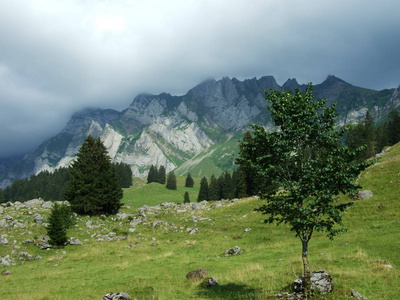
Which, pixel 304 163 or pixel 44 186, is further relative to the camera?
pixel 44 186

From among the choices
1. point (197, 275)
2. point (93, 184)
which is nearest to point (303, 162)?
point (197, 275)

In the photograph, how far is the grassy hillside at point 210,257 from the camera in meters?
16.1

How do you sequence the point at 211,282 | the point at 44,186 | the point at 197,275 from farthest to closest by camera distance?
the point at 44,186
the point at 197,275
the point at 211,282

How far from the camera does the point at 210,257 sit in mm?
26703

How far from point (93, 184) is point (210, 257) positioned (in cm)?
3197

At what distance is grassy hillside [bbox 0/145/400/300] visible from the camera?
16.1 meters

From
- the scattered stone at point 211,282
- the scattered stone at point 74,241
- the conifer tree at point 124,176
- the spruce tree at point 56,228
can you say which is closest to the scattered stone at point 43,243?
the spruce tree at point 56,228

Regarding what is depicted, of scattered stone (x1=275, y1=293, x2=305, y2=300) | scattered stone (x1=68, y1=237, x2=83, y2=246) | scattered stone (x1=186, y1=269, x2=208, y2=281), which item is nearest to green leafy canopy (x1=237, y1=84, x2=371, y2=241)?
scattered stone (x1=275, y1=293, x2=305, y2=300)

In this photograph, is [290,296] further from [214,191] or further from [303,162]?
[214,191]

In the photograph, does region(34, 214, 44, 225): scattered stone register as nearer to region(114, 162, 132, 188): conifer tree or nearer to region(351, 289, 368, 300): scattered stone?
region(351, 289, 368, 300): scattered stone

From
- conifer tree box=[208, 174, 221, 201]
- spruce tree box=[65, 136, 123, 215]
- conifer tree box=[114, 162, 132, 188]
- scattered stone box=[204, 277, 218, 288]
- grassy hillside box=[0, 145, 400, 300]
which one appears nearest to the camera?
grassy hillside box=[0, 145, 400, 300]

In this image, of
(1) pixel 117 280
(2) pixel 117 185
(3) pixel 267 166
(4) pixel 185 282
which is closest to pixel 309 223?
(3) pixel 267 166

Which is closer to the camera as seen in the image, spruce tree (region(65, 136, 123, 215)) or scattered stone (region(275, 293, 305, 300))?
scattered stone (region(275, 293, 305, 300))

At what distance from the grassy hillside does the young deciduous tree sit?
4.33 meters
